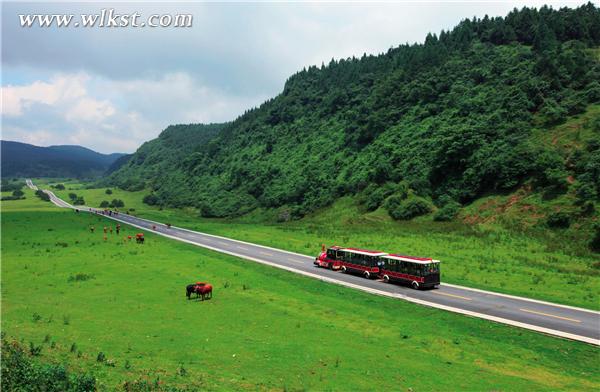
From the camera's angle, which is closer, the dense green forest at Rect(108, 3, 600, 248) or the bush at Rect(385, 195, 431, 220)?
the dense green forest at Rect(108, 3, 600, 248)

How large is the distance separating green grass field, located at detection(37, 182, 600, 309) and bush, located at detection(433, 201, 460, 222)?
1802 mm

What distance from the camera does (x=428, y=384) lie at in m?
19.0

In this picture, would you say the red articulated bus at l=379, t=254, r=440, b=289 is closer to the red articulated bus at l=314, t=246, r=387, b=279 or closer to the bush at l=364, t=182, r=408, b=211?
the red articulated bus at l=314, t=246, r=387, b=279

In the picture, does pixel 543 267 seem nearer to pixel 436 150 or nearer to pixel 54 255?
pixel 436 150

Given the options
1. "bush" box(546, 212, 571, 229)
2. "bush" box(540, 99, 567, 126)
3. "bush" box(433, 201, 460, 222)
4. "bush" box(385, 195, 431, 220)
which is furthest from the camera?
"bush" box(540, 99, 567, 126)

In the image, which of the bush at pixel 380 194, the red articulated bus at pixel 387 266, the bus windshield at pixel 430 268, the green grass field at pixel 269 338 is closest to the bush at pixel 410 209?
the bush at pixel 380 194

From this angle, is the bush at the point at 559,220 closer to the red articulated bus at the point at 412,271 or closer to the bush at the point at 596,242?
the bush at the point at 596,242

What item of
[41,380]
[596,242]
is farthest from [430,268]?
[41,380]

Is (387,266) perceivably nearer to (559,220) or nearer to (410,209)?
(559,220)

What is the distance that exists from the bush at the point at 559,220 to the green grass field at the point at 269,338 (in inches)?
1484

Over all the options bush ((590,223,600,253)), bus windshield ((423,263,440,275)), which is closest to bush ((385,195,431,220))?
bush ((590,223,600,253))

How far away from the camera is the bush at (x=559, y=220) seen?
5731 cm

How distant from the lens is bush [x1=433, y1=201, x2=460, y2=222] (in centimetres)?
7400

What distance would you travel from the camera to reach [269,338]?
992 inches
